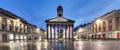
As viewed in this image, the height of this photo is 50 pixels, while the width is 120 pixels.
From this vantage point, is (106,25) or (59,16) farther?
(59,16)

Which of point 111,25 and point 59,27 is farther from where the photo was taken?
point 59,27

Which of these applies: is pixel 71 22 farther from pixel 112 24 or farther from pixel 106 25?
pixel 112 24

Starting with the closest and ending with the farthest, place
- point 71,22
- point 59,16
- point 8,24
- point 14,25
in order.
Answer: point 8,24, point 14,25, point 71,22, point 59,16

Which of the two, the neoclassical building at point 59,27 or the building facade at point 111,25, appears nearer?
the building facade at point 111,25

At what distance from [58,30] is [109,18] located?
71.7m

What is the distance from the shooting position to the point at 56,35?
170875 mm

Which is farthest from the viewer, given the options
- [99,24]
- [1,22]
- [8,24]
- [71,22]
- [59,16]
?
[59,16]

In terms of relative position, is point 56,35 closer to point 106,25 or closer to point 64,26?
point 64,26

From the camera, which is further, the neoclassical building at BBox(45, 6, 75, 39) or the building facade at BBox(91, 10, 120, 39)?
the neoclassical building at BBox(45, 6, 75, 39)

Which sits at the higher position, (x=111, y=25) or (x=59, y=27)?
(x=59, y=27)

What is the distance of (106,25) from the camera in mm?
106688

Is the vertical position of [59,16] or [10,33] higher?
[59,16]

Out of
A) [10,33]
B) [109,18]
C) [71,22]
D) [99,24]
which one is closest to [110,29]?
[109,18]

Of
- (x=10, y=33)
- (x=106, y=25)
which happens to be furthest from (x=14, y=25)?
(x=106, y=25)
